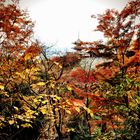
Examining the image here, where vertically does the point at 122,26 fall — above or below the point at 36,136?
above

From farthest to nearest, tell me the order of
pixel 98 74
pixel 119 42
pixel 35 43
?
pixel 35 43
pixel 98 74
pixel 119 42

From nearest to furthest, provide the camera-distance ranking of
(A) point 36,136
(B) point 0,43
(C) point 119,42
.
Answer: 1. (C) point 119,42
2. (B) point 0,43
3. (A) point 36,136

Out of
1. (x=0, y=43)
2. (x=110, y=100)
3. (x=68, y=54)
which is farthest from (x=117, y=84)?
Result: (x=68, y=54)

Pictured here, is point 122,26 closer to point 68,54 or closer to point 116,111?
point 116,111

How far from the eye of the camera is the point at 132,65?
11.8 metres

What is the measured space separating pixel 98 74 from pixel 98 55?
961mm

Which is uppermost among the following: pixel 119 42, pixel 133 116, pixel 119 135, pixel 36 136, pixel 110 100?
pixel 119 42

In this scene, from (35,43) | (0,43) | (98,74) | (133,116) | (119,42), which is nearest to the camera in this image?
(133,116)

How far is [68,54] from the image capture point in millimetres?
20641

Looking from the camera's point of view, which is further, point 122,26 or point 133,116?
point 122,26

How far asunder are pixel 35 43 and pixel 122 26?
6.99 m

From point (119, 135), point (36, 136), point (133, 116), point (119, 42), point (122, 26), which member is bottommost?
point (36, 136)

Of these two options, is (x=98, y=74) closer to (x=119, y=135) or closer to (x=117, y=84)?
(x=117, y=84)

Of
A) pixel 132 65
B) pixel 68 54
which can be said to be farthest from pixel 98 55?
pixel 68 54
